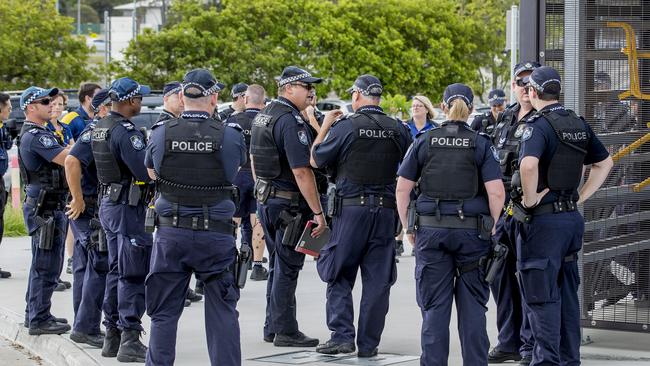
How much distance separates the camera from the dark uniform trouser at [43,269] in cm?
927

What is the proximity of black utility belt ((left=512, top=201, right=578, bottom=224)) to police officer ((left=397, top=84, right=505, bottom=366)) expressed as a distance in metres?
0.19

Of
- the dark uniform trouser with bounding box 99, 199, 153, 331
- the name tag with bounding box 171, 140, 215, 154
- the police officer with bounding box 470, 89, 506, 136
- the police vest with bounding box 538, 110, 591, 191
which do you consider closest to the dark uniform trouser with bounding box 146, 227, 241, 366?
the name tag with bounding box 171, 140, 215, 154

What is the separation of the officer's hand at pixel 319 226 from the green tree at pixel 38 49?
29305 mm

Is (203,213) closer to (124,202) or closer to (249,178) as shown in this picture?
(124,202)

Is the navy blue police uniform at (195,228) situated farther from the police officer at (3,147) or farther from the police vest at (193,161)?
the police officer at (3,147)

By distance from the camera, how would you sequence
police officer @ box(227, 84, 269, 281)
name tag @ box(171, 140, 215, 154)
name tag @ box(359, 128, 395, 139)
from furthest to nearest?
police officer @ box(227, 84, 269, 281)
name tag @ box(359, 128, 395, 139)
name tag @ box(171, 140, 215, 154)

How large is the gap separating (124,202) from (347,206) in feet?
5.30

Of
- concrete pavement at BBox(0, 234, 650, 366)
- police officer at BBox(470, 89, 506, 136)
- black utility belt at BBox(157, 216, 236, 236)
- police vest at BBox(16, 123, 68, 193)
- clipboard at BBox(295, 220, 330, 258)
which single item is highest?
police officer at BBox(470, 89, 506, 136)

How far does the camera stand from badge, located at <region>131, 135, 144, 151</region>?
8.10 metres

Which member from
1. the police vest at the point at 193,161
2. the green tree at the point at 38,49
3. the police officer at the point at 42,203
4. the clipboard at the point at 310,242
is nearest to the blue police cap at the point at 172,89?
the police officer at the point at 42,203

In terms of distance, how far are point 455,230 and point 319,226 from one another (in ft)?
5.48

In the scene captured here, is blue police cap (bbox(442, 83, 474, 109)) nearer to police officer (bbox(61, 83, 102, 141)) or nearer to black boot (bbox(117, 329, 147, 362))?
black boot (bbox(117, 329, 147, 362))

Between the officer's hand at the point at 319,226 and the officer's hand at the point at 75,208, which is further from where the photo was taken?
the officer's hand at the point at 75,208

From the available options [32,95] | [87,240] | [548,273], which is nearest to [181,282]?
[87,240]
